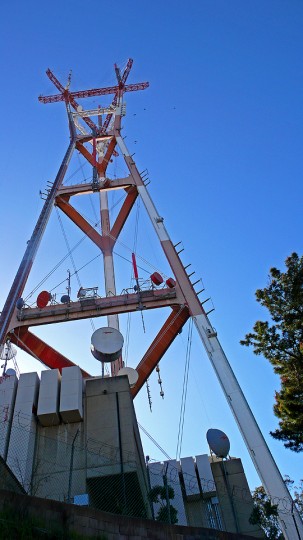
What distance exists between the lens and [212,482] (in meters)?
16.4

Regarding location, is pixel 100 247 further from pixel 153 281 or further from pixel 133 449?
pixel 133 449

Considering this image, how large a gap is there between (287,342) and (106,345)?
7117 millimetres

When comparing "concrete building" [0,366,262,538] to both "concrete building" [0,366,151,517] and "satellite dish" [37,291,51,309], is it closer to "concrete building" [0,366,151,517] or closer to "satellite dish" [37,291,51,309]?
"concrete building" [0,366,151,517]

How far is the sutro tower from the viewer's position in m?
15.8

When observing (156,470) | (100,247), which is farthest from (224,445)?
(100,247)

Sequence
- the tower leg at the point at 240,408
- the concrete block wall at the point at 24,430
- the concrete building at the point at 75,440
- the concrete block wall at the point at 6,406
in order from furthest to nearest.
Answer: the concrete block wall at the point at 6,406 < the tower leg at the point at 240,408 < the concrete block wall at the point at 24,430 < the concrete building at the point at 75,440

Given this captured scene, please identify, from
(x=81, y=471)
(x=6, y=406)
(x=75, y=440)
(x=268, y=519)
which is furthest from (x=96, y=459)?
(x=268, y=519)

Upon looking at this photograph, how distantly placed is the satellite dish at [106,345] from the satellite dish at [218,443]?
4.35 m

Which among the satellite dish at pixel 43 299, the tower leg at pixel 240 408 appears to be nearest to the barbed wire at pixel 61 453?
the tower leg at pixel 240 408

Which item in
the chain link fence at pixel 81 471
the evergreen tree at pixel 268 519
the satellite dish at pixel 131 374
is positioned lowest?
the evergreen tree at pixel 268 519

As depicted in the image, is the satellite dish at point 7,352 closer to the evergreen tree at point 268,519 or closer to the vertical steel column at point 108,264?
the vertical steel column at point 108,264

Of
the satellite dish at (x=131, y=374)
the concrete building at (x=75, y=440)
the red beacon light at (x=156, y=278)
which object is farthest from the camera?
the red beacon light at (x=156, y=278)

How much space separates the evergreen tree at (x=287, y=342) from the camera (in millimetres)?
17969

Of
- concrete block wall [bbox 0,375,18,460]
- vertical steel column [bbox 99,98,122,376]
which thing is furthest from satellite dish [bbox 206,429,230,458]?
concrete block wall [bbox 0,375,18,460]
